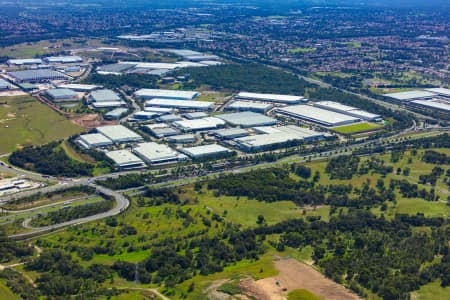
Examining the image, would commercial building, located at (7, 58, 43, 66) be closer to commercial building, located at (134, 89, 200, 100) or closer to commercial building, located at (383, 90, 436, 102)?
commercial building, located at (134, 89, 200, 100)

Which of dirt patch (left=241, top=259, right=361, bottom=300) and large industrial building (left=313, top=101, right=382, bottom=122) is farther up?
large industrial building (left=313, top=101, right=382, bottom=122)

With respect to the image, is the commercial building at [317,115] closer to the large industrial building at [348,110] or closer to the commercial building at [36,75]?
the large industrial building at [348,110]

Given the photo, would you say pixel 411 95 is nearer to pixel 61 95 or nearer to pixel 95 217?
pixel 61 95

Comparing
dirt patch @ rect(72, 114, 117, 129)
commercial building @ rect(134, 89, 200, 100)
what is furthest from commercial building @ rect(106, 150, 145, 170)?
commercial building @ rect(134, 89, 200, 100)

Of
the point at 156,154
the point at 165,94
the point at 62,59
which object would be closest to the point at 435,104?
the point at 165,94

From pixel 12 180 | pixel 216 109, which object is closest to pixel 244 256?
pixel 12 180

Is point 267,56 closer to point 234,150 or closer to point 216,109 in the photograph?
point 216,109
